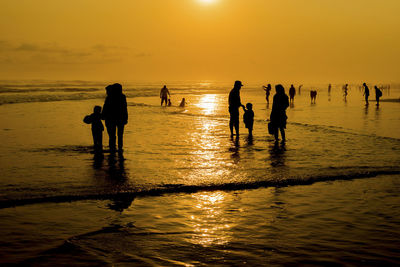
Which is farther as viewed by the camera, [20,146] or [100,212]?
[20,146]

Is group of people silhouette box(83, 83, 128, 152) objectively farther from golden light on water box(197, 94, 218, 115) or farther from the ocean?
golden light on water box(197, 94, 218, 115)

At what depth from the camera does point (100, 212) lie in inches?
264

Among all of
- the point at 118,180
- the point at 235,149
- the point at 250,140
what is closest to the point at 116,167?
the point at 118,180

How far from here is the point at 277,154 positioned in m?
12.5

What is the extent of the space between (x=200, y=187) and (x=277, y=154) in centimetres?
472

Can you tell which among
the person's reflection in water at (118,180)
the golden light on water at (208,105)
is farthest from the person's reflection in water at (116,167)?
the golden light on water at (208,105)

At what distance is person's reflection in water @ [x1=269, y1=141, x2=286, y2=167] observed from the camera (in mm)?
11031

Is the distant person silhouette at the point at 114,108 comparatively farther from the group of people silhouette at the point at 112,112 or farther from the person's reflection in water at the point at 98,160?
the person's reflection in water at the point at 98,160

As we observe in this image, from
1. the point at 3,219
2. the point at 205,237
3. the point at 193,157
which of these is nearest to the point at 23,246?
the point at 3,219

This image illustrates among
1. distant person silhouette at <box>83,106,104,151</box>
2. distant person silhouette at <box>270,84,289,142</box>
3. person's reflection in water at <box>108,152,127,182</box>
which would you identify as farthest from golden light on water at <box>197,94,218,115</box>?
person's reflection in water at <box>108,152,127,182</box>

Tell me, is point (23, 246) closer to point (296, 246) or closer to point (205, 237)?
point (205, 237)

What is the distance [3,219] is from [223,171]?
196 inches

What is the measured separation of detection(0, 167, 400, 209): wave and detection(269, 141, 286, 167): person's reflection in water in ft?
4.53

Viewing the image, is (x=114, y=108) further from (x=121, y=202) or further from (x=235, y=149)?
(x=121, y=202)
